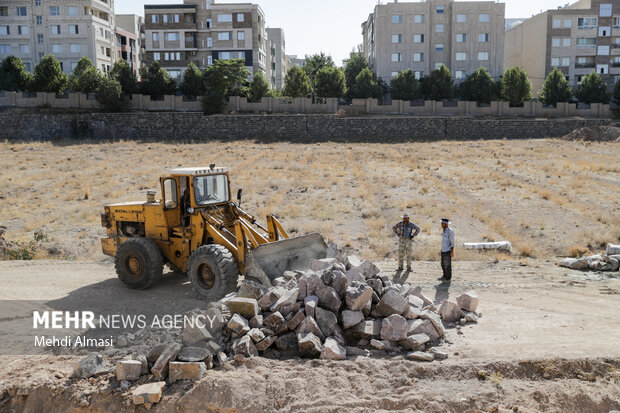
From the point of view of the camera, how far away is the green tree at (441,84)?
62.0 meters

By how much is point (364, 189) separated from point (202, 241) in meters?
15.8

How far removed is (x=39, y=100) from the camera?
5453 centimetres

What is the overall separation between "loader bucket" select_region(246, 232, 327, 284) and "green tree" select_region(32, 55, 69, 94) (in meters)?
53.4

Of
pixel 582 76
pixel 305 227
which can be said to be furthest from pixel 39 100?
pixel 582 76

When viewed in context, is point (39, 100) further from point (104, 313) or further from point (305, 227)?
point (104, 313)

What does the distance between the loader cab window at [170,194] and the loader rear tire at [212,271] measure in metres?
1.50

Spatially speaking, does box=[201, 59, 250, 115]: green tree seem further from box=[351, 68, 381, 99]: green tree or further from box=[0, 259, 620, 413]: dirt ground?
box=[0, 259, 620, 413]: dirt ground

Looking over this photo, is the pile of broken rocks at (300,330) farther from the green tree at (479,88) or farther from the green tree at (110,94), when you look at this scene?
the green tree at (479,88)

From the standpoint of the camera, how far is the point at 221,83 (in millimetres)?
57094

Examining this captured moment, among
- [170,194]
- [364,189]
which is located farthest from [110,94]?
[170,194]

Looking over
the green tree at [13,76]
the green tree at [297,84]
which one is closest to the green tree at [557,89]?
the green tree at [297,84]

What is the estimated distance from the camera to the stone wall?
166 feet

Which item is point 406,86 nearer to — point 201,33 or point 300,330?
point 201,33

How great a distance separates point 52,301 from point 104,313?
1.58 meters
